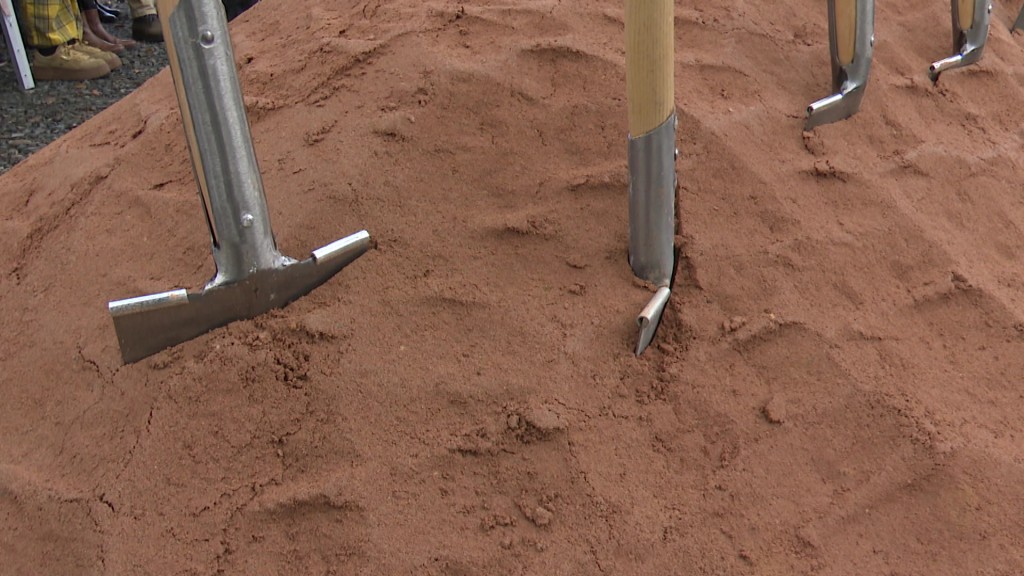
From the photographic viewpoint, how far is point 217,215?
135cm

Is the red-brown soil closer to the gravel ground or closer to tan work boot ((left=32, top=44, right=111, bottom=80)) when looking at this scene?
the gravel ground

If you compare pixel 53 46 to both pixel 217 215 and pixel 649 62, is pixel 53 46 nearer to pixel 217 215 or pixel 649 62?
pixel 217 215

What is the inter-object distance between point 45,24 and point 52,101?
0.45 meters

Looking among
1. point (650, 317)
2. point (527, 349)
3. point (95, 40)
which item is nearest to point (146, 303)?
point (527, 349)

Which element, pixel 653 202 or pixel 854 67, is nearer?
pixel 653 202

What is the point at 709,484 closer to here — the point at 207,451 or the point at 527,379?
the point at 527,379

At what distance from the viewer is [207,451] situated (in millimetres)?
1300

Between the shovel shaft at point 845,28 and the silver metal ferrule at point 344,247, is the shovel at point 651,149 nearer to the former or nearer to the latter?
the silver metal ferrule at point 344,247

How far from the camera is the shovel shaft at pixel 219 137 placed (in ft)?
4.19

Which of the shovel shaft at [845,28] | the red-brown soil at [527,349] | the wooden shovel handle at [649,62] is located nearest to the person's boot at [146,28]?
the red-brown soil at [527,349]

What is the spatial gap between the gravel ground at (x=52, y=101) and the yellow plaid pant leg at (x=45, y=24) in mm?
182

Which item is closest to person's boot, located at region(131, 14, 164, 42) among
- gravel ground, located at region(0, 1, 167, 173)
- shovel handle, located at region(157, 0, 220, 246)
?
gravel ground, located at region(0, 1, 167, 173)

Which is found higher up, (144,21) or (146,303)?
(146,303)

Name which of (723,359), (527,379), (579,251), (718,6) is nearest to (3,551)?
(527,379)
